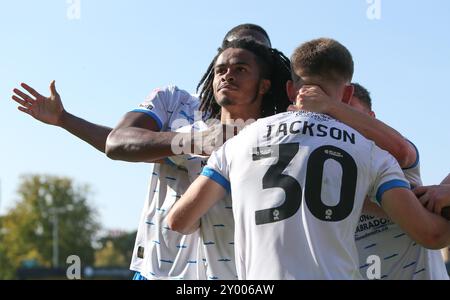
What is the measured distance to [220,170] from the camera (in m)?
4.35

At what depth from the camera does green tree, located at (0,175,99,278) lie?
94250 mm

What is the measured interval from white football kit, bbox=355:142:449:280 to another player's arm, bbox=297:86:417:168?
25 cm

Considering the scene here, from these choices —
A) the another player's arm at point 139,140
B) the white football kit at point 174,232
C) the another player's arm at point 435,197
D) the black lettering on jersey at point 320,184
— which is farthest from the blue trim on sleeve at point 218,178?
the another player's arm at point 435,197

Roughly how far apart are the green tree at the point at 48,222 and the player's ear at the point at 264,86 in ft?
299

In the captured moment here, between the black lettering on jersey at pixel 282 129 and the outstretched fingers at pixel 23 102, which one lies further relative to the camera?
the outstretched fingers at pixel 23 102

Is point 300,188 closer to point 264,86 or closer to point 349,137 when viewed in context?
point 349,137

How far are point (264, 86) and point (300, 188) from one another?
58.9 inches

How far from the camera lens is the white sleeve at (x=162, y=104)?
18.2 feet

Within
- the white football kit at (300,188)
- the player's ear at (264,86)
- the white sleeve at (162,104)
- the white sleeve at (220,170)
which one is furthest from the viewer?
the white sleeve at (162,104)

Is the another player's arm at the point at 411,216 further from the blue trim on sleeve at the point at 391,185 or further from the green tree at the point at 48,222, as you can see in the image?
the green tree at the point at 48,222

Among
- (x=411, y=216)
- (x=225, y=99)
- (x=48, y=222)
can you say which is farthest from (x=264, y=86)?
(x=48, y=222)

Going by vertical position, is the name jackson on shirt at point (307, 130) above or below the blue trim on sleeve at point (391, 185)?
above

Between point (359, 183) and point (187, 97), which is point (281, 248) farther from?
point (187, 97)

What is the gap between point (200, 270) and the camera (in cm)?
532
